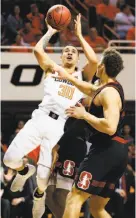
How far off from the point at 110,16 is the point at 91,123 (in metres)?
8.18

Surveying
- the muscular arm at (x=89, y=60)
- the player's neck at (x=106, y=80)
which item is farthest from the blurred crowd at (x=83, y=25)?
the player's neck at (x=106, y=80)

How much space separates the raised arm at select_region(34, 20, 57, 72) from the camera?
770cm

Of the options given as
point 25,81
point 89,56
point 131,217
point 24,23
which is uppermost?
point 89,56

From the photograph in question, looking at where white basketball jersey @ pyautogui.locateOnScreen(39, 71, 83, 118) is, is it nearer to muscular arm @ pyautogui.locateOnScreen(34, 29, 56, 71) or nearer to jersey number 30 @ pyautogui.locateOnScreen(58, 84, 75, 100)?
jersey number 30 @ pyautogui.locateOnScreen(58, 84, 75, 100)

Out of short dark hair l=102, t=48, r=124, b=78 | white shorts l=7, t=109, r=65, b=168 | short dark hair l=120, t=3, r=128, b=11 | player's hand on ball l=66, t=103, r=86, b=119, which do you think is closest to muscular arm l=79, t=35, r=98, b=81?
white shorts l=7, t=109, r=65, b=168

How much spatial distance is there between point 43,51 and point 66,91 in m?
0.58

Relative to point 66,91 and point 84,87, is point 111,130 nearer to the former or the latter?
point 84,87

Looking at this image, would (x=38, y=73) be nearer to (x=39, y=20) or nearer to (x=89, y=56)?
(x=39, y=20)

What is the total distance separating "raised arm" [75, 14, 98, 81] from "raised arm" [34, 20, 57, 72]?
36 centimetres

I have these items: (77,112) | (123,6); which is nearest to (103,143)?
(77,112)

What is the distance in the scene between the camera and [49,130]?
772cm

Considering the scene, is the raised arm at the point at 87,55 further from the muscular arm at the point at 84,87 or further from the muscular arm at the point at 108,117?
the muscular arm at the point at 108,117

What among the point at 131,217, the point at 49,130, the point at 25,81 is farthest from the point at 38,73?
the point at 49,130

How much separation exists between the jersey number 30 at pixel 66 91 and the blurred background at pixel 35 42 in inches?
190
